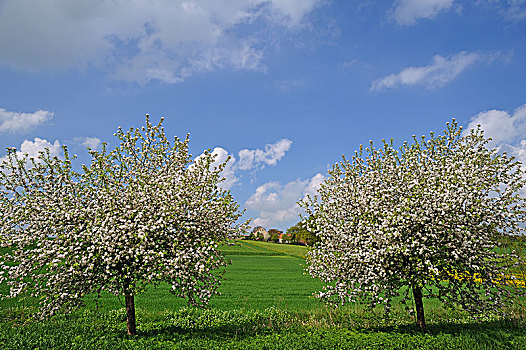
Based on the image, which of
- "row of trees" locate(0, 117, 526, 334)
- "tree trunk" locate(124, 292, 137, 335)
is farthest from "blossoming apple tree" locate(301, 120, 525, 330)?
"tree trunk" locate(124, 292, 137, 335)

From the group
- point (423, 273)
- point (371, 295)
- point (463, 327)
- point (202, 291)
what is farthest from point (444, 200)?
point (202, 291)

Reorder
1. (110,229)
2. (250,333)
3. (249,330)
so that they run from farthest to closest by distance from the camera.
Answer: (249,330) < (250,333) < (110,229)

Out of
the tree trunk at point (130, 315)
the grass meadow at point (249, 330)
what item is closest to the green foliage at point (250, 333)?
the grass meadow at point (249, 330)

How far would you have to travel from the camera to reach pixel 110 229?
34.3ft

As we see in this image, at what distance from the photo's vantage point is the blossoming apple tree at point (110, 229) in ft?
34.3

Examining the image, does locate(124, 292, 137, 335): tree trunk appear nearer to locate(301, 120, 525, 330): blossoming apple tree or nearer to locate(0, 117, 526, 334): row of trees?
locate(0, 117, 526, 334): row of trees

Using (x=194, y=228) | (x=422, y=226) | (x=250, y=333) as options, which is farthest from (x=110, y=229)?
(x=422, y=226)

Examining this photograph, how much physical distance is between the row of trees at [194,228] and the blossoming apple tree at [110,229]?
4 cm

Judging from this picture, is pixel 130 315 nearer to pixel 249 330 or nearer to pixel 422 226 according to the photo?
pixel 249 330

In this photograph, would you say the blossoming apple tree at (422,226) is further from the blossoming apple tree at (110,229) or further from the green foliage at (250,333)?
the blossoming apple tree at (110,229)

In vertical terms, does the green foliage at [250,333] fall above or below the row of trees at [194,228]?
below

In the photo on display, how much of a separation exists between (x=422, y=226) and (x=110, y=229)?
947cm

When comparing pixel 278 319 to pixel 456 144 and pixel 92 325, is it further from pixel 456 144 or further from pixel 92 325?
pixel 456 144

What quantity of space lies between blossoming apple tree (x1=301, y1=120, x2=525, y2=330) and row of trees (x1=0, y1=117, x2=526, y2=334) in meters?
0.05
